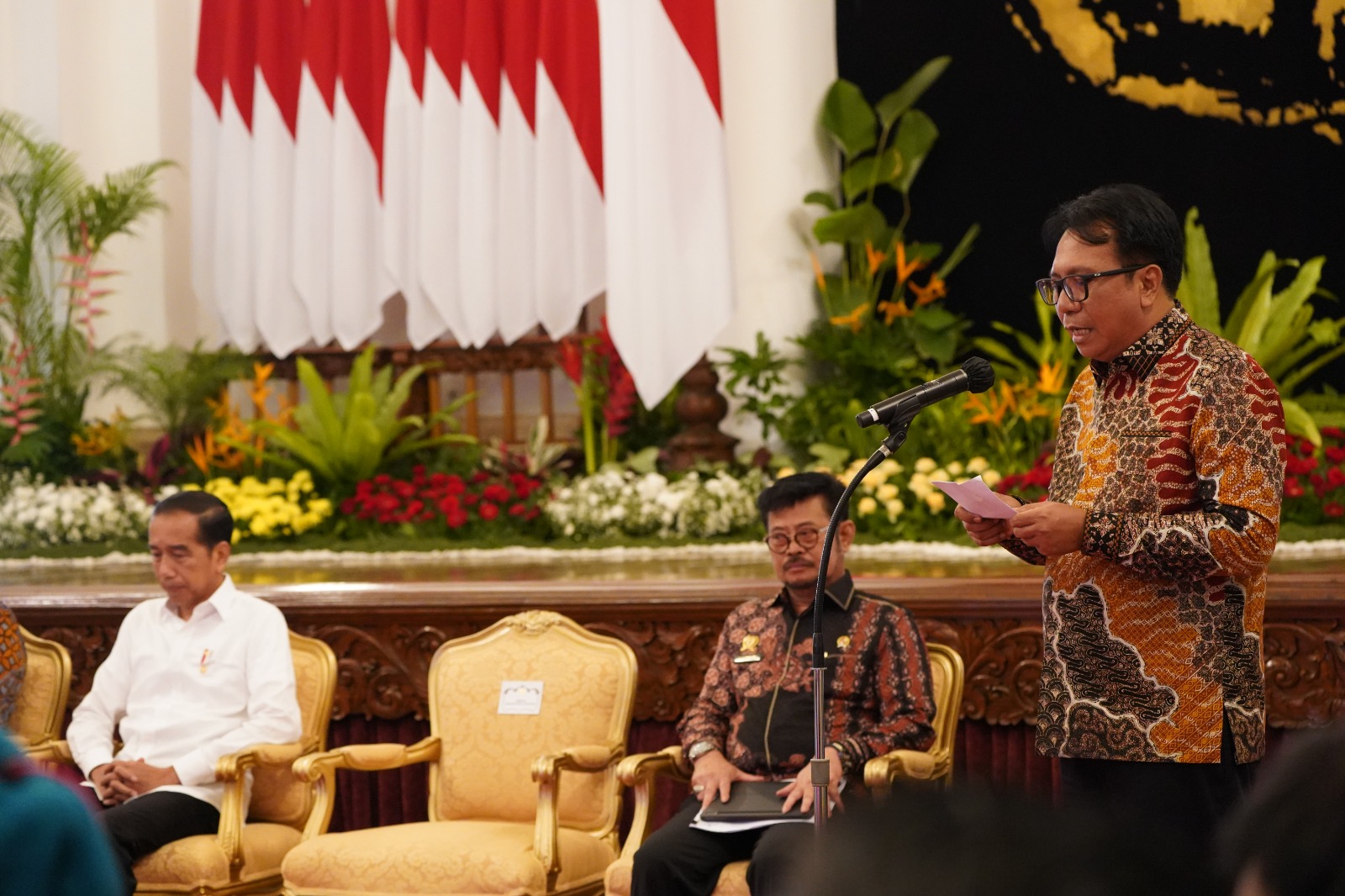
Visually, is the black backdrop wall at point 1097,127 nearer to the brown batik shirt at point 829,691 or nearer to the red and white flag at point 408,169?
the red and white flag at point 408,169

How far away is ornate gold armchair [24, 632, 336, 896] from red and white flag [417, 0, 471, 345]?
3284 mm

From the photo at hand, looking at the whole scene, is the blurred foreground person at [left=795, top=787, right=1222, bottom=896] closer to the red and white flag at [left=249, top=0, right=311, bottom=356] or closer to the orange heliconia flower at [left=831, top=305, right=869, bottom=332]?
the orange heliconia flower at [left=831, top=305, right=869, bottom=332]

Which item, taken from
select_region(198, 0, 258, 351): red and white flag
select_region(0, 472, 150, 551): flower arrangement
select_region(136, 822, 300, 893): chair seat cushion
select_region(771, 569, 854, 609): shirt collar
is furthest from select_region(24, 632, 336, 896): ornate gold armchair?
select_region(198, 0, 258, 351): red and white flag

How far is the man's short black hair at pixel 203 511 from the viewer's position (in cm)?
370

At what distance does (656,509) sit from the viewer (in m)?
5.88

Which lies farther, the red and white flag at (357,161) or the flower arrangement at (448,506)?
the red and white flag at (357,161)

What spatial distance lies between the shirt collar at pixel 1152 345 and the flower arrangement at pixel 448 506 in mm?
3868

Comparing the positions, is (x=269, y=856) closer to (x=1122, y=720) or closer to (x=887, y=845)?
(x=1122, y=720)

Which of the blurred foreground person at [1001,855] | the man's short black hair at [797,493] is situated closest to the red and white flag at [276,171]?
the man's short black hair at [797,493]

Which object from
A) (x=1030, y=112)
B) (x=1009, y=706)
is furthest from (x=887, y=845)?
(x=1030, y=112)

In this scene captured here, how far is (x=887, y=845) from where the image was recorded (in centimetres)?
60

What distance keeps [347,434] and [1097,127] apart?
3.55 metres

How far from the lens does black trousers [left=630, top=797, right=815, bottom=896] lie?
9.52ft

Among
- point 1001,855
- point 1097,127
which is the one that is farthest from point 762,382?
point 1001,855
